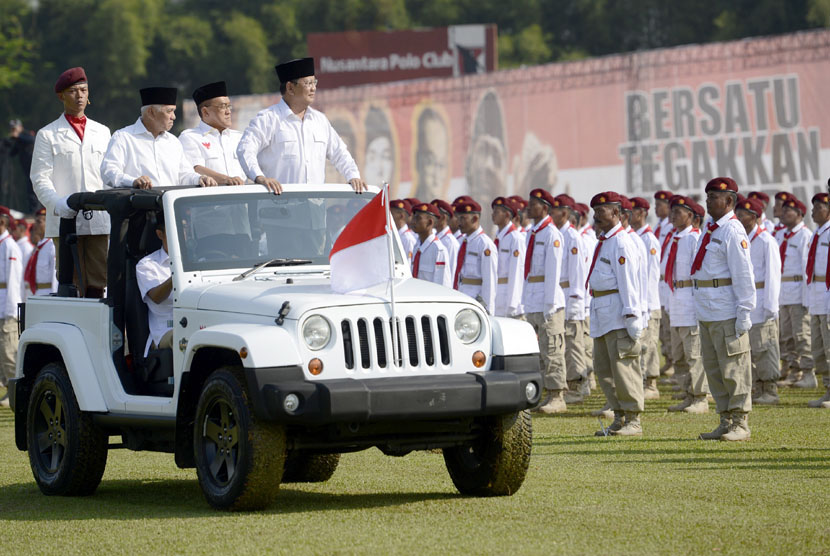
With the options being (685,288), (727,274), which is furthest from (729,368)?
(685,288)

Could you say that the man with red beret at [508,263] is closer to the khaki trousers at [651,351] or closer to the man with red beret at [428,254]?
the man with red beret at [428,254]

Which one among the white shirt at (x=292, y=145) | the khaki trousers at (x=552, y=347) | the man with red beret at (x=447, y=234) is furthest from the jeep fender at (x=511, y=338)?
the man with red beret at (x=447, y=234)

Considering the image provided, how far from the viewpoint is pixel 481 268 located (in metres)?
17.9

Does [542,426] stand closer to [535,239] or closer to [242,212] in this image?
[535,239]

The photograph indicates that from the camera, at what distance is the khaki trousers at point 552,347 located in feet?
55.4

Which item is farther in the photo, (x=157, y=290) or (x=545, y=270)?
(x=545, y=270)

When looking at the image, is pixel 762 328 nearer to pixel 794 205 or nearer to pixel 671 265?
pixel 671 265

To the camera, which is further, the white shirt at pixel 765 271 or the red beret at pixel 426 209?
the red beret at pixel 426 209

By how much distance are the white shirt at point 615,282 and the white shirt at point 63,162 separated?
452cm

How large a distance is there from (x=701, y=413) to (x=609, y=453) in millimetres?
3684

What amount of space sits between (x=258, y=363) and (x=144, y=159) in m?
2.85

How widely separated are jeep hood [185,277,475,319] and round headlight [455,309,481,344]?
0.08 m

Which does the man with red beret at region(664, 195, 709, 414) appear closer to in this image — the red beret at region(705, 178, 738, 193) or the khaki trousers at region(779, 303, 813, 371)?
the khaki trousers at region(779, 303, 813, 371)

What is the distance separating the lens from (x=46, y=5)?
A: 69.9 meters
